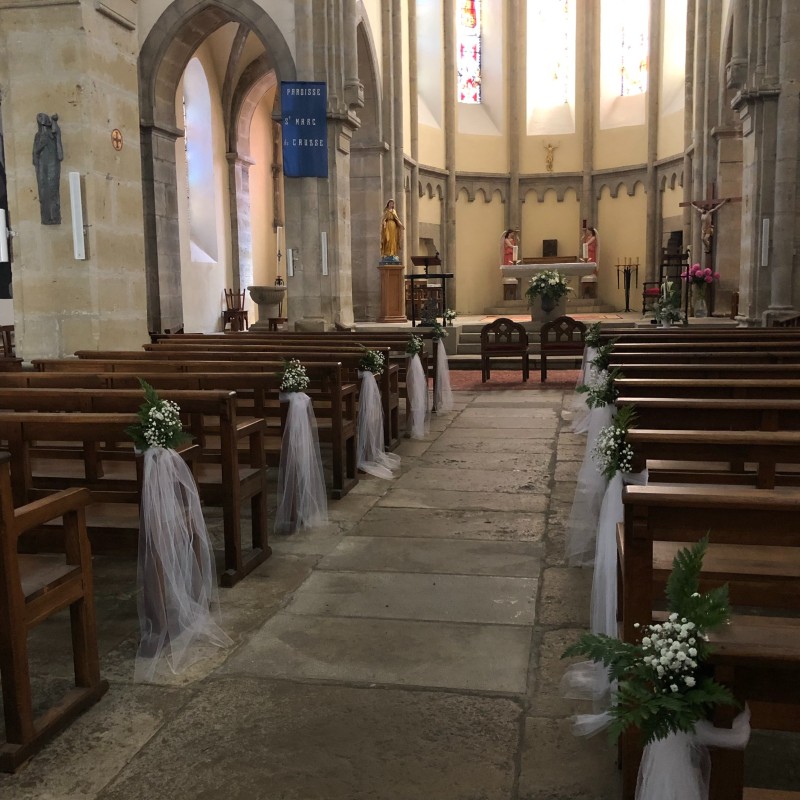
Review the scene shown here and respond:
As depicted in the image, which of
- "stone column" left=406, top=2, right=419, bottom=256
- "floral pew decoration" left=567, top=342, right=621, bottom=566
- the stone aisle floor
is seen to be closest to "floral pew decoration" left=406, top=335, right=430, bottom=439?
the stone aisle floor

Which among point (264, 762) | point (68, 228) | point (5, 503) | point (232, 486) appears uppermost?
point (68, 228)

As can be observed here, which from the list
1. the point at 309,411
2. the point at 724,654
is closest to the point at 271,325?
the point at 309,411

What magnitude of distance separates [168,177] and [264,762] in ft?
40.8

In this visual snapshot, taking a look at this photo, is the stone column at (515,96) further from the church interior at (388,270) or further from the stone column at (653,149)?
the stone column at (653,149)

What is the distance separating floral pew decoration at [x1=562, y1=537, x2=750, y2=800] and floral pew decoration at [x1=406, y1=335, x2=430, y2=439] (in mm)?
5968

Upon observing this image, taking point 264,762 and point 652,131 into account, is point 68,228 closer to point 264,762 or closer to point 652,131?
point 264,762

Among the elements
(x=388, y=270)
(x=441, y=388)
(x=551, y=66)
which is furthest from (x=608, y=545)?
(x=551, y=66)

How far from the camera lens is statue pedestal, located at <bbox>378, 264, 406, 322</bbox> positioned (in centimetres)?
1543

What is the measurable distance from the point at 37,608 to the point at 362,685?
105cm

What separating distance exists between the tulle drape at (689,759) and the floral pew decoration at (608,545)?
3.83ft

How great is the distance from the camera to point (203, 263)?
52.6ft

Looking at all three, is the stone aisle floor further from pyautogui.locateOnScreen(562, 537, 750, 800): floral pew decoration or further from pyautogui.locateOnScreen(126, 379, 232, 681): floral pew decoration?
pyautogui.locateOnScreen(562, 537, 750, 800): floral pew decoration

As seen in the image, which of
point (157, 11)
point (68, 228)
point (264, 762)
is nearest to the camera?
point (264, 762)

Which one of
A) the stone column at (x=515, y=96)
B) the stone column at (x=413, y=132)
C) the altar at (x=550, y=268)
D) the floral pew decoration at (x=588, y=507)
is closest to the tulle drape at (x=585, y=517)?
the floral pew decoration at (x=588, y=507)
